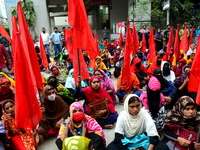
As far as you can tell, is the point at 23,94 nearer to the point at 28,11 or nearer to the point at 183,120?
the point at 183,120

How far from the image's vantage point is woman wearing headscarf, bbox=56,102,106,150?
2271 mm

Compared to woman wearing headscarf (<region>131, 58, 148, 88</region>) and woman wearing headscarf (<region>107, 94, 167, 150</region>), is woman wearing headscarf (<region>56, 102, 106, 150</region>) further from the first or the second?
woman wearing headscarf (<region>131, 58, 148, 88</region>)

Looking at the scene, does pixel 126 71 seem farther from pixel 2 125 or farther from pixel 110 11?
pixel 110 11

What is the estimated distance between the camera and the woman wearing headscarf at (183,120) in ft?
Answer: 6.84

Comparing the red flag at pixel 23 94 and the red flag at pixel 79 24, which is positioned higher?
the red flag at pixel 79 24

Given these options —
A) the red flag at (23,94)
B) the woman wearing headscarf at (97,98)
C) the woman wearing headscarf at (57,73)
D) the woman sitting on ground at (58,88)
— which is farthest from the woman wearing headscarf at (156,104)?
the woman wearing headscarf at (57,73)

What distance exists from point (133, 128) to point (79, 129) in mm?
768

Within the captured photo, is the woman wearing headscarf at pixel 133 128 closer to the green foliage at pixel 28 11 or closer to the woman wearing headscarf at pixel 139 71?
the woman wearing headscarf at pixel 139 71

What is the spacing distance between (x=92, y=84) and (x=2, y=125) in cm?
165

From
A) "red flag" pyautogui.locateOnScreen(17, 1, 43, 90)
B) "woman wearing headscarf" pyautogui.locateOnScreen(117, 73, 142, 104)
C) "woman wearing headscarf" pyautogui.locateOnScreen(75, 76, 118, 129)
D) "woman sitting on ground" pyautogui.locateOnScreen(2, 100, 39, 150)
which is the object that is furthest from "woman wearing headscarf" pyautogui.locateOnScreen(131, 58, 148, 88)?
"woman sitting on ground" pyautogui.locateOnScreen(2, 100, 39, 150)

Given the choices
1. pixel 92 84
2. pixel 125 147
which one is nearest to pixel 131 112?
pixel 125 147

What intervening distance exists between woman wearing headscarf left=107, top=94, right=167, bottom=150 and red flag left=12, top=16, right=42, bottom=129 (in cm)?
115

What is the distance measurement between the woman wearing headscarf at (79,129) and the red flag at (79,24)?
1140mm

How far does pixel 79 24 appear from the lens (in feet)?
9.36
